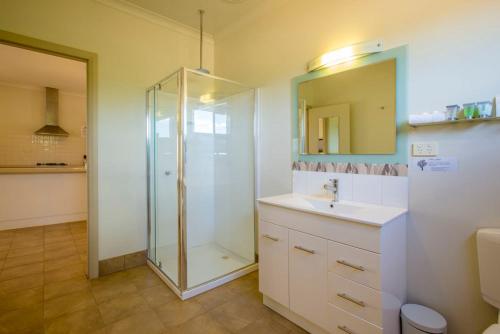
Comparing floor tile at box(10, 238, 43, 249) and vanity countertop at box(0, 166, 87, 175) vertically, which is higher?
vanity countertop at box(0, 166, 87, 175)

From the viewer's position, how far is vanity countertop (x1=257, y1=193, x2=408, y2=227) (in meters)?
1.34

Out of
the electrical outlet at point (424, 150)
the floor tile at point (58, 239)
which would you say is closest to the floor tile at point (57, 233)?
the floor tile at point (58, 239)

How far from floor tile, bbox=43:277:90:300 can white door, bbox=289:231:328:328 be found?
1916 mm

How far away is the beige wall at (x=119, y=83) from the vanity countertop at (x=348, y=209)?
5.24 feet

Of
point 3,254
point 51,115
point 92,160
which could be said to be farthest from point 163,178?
point 51,115

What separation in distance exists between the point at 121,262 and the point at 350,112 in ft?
8.75

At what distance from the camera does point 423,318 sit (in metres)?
1.36

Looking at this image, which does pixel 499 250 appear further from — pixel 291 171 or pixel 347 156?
pixel 291 171

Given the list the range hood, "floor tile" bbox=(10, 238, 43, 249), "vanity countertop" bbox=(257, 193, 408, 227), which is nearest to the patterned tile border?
"vanity countertop" bbox=(257, 193, 408, 227)

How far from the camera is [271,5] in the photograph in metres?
2.39

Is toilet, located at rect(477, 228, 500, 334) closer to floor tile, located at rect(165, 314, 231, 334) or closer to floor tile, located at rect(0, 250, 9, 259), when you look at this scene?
floor tile, located at rect(165, 314, 231, 334)

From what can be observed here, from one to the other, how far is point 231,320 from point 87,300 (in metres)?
1.25

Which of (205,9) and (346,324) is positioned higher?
(205,9)

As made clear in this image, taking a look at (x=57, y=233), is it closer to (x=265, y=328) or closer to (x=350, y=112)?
(x=265, y=328)
